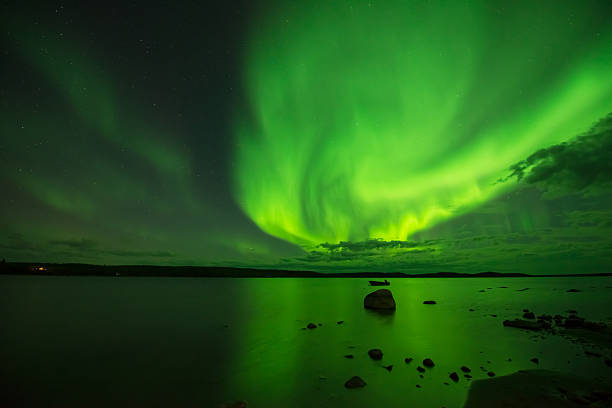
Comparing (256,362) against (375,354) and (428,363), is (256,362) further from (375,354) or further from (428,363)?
(428,363)

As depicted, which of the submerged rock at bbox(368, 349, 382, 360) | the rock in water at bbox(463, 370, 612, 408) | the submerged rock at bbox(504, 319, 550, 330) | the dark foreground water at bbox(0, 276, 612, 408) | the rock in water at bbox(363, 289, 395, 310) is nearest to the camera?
the rock in water at bbox(463, 370, 612, 408)

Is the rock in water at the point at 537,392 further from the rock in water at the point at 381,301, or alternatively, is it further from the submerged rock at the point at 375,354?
the rock in water at the point at 381,301

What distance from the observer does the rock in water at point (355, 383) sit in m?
14.1

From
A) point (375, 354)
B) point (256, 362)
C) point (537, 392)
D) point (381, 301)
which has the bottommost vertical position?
point (256, 362)

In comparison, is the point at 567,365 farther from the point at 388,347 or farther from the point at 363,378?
the point at 363,378

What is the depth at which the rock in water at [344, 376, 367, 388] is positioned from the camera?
14102mm

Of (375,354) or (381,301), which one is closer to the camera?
(375,354)

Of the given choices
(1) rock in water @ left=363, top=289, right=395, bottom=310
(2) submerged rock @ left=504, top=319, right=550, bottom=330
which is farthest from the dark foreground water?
(1) rock in water @ left=363, top=289, right=395, bottom=310

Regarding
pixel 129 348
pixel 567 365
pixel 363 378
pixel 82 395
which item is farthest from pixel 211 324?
pixel 567 365

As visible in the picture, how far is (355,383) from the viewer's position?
46.6 feet

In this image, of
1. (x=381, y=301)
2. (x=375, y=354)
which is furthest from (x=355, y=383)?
(x=381, y=301)

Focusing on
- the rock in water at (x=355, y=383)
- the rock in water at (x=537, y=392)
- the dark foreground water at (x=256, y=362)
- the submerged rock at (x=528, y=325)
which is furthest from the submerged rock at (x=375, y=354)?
the submerged rock at (x=528, y=325)

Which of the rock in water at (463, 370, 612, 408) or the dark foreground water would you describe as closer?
the rock in water at (463, 370, 612, 408)

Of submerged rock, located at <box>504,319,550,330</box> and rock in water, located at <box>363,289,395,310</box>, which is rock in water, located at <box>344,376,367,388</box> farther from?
rock in water, located at <box>363,289,395,310</box>
